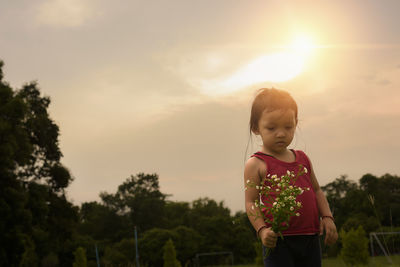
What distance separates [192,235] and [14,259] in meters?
25.1

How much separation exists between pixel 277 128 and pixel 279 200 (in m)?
0.56

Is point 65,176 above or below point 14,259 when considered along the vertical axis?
above

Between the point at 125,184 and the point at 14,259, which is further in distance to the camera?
the point at 125,184

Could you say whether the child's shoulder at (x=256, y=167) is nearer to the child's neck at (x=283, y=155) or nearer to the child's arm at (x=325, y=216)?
the child's neck at (x=283, y=155)

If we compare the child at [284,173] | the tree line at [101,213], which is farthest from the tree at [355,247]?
the child at [284,173]

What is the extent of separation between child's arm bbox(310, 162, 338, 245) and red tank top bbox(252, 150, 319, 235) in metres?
0.08

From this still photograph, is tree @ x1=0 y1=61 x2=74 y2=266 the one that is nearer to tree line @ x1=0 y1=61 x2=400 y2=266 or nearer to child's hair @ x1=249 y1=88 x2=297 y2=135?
tree line @ x1=0 y1=61 x2=400 y2=266

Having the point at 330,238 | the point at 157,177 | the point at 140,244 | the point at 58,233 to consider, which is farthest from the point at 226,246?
the point at 330,238

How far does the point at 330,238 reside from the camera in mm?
3270

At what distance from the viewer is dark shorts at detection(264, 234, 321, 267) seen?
3.10 meters

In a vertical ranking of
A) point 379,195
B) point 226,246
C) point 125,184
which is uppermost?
point 125,184

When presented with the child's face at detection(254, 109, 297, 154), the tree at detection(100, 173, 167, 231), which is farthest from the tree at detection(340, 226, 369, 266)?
the tree at detection(100, 173, 167, 231)

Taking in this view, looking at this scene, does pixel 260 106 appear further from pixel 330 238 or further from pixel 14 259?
pixel 14 259

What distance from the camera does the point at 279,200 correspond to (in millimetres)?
2945
